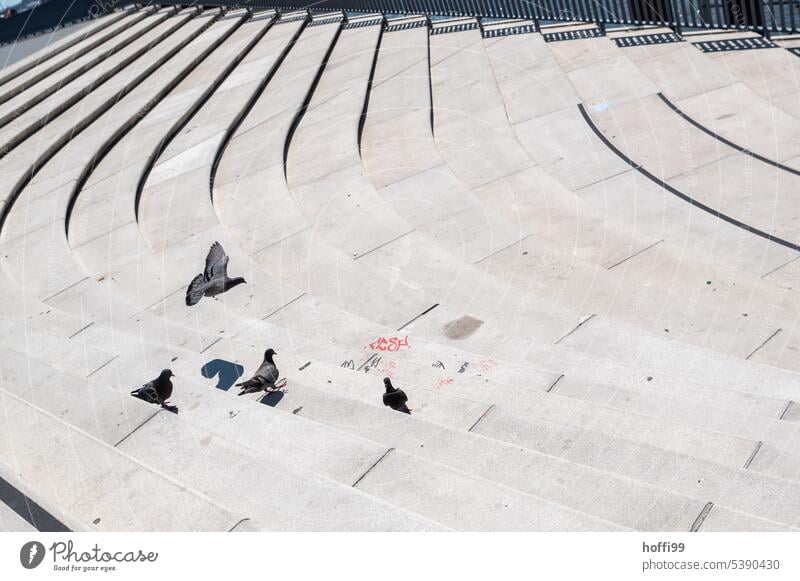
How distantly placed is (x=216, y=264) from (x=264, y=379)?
317 centimetres

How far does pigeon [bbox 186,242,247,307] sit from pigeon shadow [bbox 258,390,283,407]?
96.8 inches

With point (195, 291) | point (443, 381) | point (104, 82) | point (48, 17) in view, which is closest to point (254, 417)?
point (443, 381)

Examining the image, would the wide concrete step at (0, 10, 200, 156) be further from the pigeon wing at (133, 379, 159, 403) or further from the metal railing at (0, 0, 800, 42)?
the pigeon wing at (133, 379, 159, 403)

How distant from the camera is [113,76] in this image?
24.2 m

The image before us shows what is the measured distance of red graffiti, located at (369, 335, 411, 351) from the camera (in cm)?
927

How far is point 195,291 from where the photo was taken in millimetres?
10727

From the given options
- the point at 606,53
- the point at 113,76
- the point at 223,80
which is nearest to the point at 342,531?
the point at 606,53

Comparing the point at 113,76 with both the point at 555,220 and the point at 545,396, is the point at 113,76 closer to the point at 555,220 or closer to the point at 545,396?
the point at 555,220

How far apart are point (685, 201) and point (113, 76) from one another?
17.4 meters

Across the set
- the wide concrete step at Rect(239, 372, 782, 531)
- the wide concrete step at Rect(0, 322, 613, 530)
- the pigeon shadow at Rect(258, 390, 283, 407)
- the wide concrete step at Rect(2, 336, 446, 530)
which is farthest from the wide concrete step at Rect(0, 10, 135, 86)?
the wide concrete step at Rect(0, 322, 613, 530)

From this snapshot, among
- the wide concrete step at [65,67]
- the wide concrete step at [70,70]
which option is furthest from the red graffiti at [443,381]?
the wide concrete step at [65,67]

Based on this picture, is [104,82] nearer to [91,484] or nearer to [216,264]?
[216,264]

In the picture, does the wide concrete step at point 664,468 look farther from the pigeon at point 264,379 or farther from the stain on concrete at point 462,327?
the pigeon at point 264,379

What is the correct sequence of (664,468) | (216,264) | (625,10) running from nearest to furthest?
1. (664,468)
2. (216,264)
3. (625,10)
